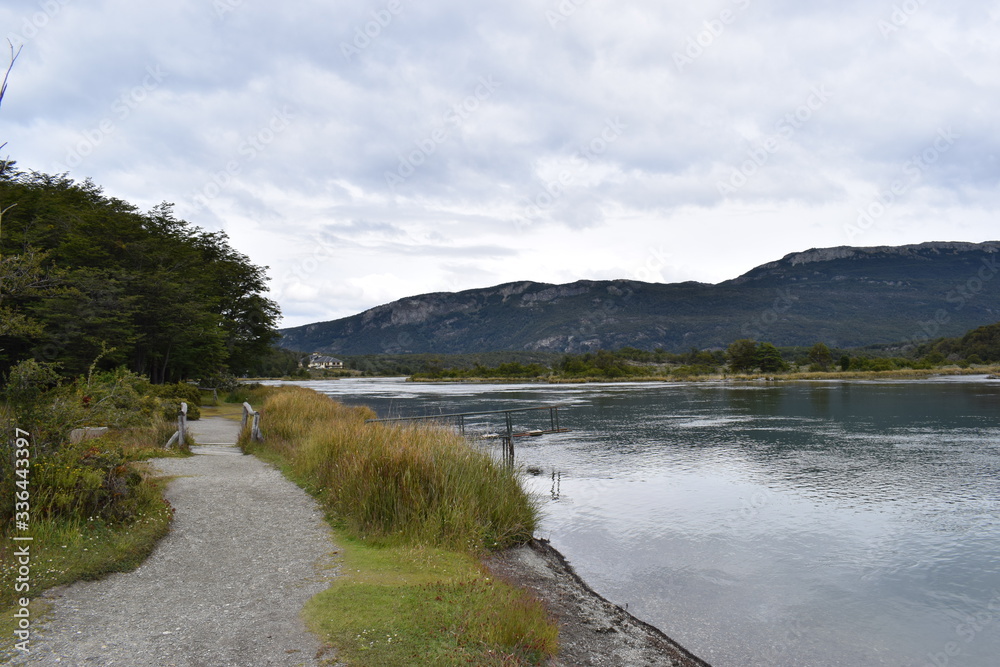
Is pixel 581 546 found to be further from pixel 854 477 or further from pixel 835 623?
pixel 854 477

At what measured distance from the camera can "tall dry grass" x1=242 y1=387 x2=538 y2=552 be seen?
877 centimetres

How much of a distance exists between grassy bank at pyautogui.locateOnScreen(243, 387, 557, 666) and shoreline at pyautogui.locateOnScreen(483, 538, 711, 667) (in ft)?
1.14

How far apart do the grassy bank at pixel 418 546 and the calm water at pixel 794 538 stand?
82.8 inches

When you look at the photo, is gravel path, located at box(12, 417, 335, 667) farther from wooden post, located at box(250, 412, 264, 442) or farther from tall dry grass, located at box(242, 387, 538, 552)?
wooden post, located at box(250, 412, 264, 442)

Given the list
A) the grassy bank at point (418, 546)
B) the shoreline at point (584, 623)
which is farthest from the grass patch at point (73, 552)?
the shoreline at point (584, 623)

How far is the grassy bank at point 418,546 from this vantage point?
5.29 m

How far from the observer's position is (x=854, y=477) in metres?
17.2

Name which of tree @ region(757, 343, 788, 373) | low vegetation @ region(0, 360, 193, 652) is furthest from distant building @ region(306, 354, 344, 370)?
low vegetation @ region(0, 360, 193, 652)

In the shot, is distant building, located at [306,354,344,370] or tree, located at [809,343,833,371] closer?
tree, located at [809,343,833,371]

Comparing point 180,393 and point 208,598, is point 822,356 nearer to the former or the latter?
point 180,393

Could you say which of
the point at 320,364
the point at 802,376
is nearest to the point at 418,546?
the point at 802,376

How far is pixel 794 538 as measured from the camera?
38.5 ft

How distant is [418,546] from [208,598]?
2842mm

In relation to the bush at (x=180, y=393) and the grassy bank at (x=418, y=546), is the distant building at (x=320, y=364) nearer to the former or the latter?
the bush at (x=180, y=393)
